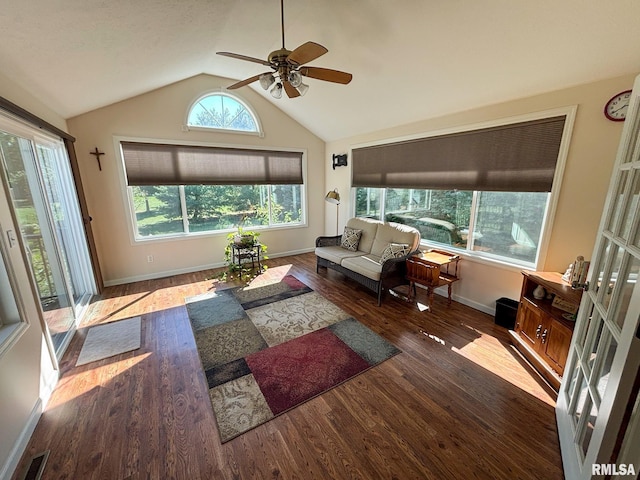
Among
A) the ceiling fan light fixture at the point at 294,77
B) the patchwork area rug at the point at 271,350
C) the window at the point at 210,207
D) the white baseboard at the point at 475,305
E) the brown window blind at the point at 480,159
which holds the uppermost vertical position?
the ceiling fan light fixture at the point at 294,77

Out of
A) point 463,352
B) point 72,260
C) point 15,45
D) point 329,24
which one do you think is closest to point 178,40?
point 15,45

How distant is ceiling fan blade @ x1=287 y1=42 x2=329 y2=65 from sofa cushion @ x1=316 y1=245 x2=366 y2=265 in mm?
2665

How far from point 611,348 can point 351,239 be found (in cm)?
333

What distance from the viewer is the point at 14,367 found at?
66.2 inches

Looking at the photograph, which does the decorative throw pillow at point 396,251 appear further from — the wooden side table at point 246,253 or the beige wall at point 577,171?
the wooden side table at point 246,253

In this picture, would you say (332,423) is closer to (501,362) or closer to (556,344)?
→ (501,362)

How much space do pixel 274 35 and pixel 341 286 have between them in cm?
336

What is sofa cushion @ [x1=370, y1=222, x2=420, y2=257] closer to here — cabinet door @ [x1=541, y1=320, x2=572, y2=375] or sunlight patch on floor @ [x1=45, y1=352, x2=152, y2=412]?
cabinet door @ [x1=541, y1=320, x2=572, y2=375]

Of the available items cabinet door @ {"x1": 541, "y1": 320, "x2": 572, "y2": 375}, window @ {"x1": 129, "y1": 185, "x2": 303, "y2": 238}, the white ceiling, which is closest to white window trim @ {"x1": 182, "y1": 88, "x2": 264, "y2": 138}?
the white ceiling

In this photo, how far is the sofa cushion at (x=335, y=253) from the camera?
160 inches

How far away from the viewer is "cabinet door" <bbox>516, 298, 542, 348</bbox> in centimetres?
233

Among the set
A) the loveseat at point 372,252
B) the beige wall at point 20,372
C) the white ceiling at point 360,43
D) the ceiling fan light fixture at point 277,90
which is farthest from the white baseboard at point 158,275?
the ceiling fan light fixture at point 277,90

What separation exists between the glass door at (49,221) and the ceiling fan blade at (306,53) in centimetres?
224

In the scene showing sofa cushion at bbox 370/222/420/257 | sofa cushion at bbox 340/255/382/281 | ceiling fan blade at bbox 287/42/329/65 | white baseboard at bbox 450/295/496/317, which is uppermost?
ceiling fan blade at bbox 287/42/329/65
